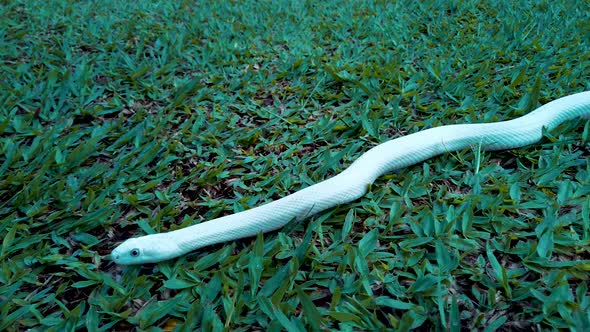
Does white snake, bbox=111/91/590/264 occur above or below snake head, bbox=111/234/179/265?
above

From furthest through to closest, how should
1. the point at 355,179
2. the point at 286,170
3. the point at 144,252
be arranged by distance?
1. the point at 286,170
2. the point at 355,179
3. the point at 144,252

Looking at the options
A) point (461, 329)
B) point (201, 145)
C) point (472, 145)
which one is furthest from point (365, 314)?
point (201, 145)

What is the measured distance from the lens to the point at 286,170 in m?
2.24

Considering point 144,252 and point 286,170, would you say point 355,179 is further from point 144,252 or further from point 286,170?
point 144,252

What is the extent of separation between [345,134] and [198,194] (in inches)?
36.3

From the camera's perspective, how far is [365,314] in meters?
1.47

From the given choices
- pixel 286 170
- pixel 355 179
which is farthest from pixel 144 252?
pixel 355 179

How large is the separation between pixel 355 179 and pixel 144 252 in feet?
3.17

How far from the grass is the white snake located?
0.06 meters

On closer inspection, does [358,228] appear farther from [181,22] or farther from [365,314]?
[181,22]

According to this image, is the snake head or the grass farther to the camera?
the snake head

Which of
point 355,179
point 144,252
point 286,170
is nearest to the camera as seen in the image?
point 144,252

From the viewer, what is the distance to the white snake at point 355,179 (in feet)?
5.80

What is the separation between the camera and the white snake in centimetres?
177
